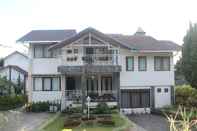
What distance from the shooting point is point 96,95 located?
41625 millimetres

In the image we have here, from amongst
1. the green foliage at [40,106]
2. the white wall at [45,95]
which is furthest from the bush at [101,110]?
the white wall at [45,95]

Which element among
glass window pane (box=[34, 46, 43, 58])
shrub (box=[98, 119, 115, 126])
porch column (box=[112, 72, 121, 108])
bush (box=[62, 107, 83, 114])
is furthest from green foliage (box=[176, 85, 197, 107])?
glass window pane (box=[34, 46, 43, 58])

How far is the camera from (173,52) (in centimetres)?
4178

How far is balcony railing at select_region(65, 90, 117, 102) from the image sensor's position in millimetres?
40628

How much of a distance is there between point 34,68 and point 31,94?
249cm

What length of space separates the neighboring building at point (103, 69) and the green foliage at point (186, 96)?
86cm

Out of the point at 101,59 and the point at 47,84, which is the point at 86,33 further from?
the point at 47,84

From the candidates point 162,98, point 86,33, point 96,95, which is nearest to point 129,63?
point 96,95

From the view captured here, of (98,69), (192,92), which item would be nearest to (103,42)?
(98,69)

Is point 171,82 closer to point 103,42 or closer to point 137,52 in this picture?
point 137,52

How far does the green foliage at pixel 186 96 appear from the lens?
39.7 m

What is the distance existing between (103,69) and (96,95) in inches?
122

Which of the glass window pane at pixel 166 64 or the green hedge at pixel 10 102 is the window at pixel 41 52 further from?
the glass window pane at pixel 166 64

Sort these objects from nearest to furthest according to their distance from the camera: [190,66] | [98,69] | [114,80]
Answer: [98,69], [114,80], [190,66]
